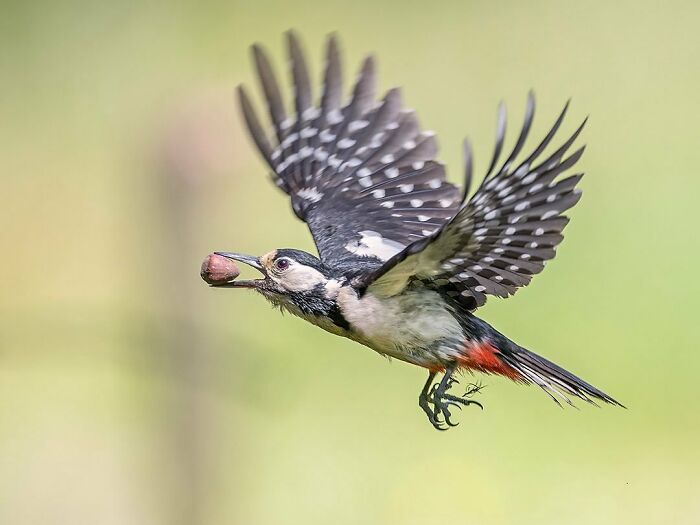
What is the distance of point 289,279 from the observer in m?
4.21

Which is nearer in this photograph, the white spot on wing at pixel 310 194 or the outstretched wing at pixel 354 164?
the outstretched wing at pixel 354 164

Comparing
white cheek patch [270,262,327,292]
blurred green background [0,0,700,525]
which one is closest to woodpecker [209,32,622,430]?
white cheek patch [270,262,327,292]

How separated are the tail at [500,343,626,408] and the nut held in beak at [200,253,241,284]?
0.96 metres

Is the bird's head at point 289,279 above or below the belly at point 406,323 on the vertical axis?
above

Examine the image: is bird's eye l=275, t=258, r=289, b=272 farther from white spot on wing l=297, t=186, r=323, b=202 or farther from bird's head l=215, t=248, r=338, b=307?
white spot on wing l=297, t=186, r=323, b=202

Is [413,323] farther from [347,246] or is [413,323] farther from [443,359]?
[347,246]

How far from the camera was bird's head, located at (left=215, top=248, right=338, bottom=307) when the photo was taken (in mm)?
→ 4176

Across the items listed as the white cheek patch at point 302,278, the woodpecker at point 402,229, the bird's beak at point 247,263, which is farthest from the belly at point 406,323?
the bird's beak at point 247,263

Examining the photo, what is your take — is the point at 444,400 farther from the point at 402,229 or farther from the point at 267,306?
the point at 267,306

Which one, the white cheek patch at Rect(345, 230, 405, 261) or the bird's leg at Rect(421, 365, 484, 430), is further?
the white cheek patch at Rect(345, 230, 405, 261)

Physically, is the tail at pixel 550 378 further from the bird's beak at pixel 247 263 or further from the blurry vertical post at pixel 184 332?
the blurry vertical post at pixel 184 332

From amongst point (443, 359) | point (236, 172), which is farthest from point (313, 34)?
point (443, 359)

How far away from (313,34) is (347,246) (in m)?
5.23

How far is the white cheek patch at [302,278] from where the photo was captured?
4.18 meters
